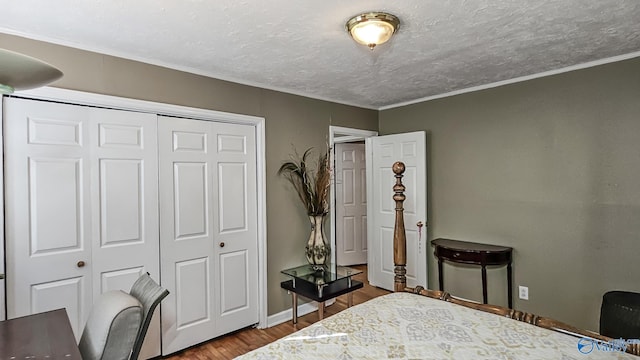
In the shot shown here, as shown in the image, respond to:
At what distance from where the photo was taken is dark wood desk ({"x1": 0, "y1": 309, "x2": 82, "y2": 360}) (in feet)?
4.30

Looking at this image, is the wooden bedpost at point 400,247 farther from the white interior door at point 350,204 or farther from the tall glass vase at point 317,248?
the white interior door at point 350,204

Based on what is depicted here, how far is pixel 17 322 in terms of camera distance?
1.62 meters

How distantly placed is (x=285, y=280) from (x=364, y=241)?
2.42 m

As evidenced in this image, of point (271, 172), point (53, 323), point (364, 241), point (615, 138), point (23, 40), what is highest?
point (23, 40)

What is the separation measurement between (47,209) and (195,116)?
119cm

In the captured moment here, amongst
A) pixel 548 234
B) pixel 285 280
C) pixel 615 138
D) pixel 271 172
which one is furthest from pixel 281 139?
pixel 615 138

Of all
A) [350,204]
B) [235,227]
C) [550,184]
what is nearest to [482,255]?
[550,184]

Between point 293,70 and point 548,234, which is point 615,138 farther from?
point 293,70

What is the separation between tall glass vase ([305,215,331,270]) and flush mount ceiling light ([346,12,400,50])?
189 centimetres

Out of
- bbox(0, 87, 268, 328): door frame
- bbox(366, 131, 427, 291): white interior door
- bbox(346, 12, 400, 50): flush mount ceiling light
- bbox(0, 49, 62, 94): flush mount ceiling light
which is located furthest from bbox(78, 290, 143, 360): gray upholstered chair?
bbox(366, 131, 427, 291): white interior door

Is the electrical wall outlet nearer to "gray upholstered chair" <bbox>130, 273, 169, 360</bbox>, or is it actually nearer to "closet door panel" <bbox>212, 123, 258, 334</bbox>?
"closet door panel" <bbox>212, 123, 258, 334</bbox>

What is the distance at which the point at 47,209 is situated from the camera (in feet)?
7.16

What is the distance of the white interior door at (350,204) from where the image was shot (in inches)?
211

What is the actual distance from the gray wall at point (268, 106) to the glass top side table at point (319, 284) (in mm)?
143
